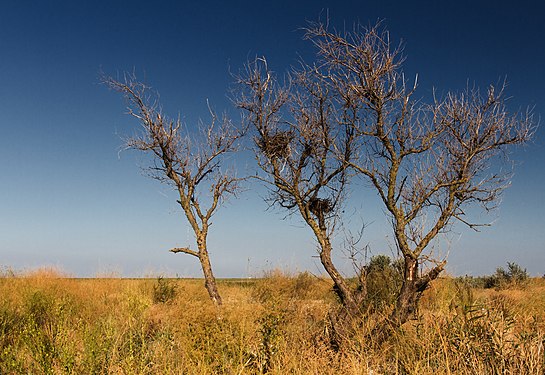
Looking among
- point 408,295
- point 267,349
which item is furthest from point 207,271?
point 267,349

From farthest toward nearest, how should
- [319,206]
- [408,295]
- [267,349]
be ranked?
[319,206], [408,295], [267,349]

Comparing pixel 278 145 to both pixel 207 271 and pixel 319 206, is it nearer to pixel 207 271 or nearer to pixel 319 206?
pixel 319 206

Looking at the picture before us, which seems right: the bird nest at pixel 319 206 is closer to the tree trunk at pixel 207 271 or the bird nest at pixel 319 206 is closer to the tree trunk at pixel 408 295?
the tree trunk at pixel 408 295

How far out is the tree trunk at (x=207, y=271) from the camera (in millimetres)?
16031

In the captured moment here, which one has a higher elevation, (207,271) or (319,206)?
(319,206)

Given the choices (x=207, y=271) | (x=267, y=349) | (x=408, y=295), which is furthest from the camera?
(x=207, y=271)

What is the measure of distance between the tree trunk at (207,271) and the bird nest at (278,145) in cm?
462

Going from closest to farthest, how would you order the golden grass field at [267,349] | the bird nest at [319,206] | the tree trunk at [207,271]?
the golden grass field at [267,349] → the bird nest at [319,206] → the tree trunk at [207,271]

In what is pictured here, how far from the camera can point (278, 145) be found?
537 inches

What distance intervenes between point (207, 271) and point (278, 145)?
552 cm

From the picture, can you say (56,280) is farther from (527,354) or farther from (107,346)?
(527,354)

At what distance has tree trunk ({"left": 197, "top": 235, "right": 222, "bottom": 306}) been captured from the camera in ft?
52.6

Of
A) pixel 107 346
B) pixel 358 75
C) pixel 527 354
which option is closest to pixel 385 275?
pixel 358 75

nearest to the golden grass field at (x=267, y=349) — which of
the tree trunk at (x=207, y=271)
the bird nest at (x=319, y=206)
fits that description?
the bird nest at (x=319, y=206)
